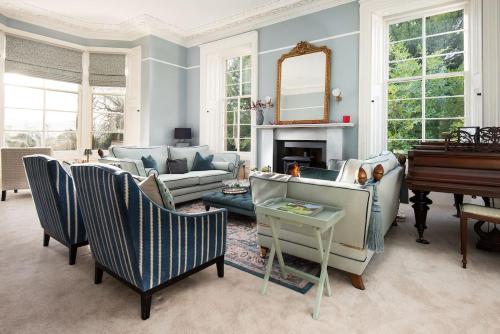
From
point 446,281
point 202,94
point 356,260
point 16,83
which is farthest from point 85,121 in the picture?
point 446,281

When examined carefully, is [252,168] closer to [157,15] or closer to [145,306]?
[145,306]

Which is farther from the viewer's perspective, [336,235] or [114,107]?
[114,107]

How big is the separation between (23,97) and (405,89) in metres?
7.07

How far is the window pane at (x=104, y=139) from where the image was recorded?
6.61 meters

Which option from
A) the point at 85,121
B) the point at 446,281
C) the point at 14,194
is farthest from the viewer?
the point at 85,121

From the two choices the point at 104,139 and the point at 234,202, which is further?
the point at 104,139

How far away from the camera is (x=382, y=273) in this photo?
7.32 feet

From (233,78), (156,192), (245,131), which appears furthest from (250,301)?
(233,78)

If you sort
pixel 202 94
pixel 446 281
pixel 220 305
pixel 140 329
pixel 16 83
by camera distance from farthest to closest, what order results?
pixel 202 94 → pixel 16 83 → pixel 446 281 → pixel 220 305 → pixel 140 329

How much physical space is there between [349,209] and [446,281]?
949 mm

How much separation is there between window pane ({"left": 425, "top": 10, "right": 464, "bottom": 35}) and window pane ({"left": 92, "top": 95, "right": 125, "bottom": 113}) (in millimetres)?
6277

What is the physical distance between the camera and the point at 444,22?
14.1 feet

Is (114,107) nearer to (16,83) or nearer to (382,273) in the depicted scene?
(16,83)

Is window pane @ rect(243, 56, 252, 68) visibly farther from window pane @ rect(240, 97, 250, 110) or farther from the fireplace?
the fireplace
